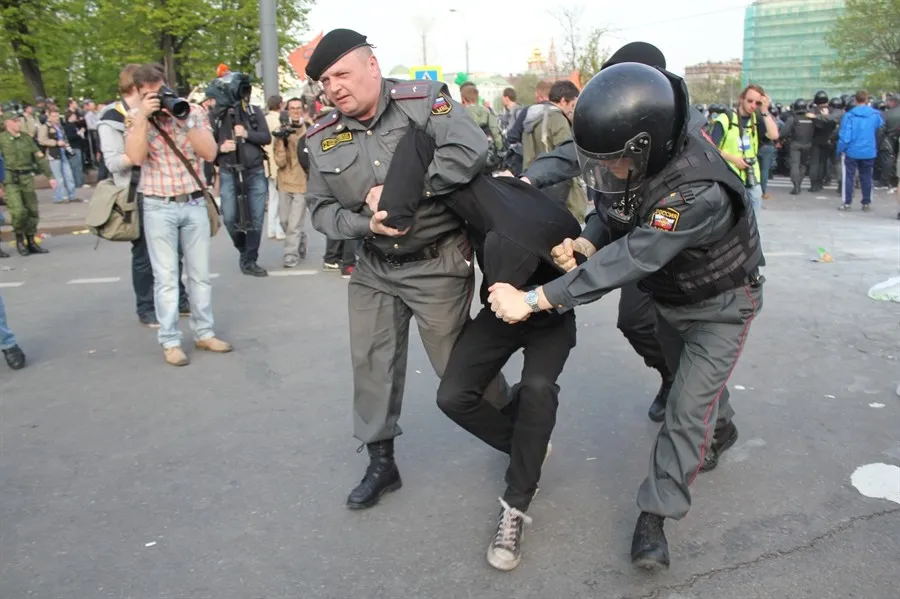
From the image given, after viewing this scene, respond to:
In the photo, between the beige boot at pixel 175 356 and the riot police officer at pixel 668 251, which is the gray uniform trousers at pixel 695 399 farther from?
the beige boot at pixel 175 356

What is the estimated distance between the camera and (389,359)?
11.1 feet

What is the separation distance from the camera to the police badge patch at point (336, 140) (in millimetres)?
3137

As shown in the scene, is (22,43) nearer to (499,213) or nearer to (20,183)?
(20,183)

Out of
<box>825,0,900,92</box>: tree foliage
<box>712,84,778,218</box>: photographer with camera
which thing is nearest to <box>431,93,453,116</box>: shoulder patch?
<box>712,84,778,218</box>: photographer with camera

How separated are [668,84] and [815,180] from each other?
48.8ft

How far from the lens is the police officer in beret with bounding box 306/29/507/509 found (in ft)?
9.87

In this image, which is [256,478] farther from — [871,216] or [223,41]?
[223,41]

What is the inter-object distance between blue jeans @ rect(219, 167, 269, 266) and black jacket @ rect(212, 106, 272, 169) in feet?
0.37

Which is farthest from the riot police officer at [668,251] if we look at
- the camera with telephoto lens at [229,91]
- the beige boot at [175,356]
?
the camera with telephoto lens at [229,91]

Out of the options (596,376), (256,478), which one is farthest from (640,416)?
(256,478)

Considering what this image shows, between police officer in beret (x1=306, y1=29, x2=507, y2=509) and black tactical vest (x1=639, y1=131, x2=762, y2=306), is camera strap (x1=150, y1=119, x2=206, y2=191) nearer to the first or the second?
police officer in beret (x1=306, y1=29, x2=507, y2=509)

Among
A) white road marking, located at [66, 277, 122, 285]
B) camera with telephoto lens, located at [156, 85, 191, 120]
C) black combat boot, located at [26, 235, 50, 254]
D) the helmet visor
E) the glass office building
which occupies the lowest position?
white road marking, located at [66, 277, 122, 285]

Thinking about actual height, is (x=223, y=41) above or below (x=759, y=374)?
above

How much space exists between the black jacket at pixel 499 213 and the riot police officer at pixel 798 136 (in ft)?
45.4
